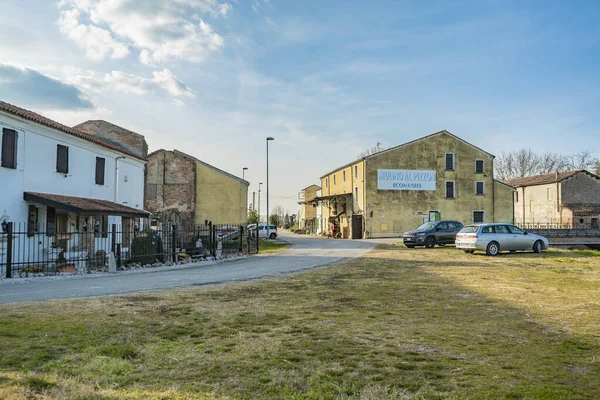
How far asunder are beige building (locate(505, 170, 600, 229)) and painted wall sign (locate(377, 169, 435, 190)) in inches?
484

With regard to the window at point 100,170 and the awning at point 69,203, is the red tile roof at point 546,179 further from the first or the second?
the awning at point 69,203

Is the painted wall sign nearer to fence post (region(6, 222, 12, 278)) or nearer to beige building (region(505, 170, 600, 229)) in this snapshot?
beige building (region(505, 170, 600, 229))

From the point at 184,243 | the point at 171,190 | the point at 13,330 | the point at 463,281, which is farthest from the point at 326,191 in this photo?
the point at 13,330

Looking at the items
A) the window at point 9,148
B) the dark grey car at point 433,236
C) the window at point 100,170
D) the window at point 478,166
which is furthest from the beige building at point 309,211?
the window at point 9,148

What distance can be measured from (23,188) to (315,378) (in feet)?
60.2

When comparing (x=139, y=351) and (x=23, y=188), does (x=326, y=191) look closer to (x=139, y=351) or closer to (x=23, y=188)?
(x=23, y=188)

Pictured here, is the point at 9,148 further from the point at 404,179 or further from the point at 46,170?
the point at 404,179

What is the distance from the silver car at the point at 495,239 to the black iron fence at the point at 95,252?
10466mm

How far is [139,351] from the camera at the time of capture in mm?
5352

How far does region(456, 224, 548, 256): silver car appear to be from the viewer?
21688 mm

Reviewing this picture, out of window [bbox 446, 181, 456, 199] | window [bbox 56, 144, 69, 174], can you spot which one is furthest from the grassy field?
window [bbox 446, 181, 456, 199]

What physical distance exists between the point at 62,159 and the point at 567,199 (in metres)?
50.3

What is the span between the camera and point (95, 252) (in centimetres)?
1995

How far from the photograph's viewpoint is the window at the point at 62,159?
2138 centimetres
